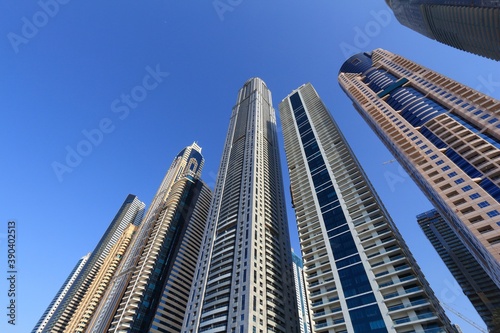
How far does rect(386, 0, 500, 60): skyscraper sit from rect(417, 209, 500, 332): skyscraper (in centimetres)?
7522

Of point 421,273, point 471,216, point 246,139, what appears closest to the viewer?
point 471,216

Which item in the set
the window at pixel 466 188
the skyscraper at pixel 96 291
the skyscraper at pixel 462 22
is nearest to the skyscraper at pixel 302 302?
the skyscraper at pixel 96 291

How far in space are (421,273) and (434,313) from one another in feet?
44.1

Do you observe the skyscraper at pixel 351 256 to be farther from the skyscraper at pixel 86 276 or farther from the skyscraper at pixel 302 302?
the skyscraper at pixel 86 276

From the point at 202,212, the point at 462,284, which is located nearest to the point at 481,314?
the point at 462,284

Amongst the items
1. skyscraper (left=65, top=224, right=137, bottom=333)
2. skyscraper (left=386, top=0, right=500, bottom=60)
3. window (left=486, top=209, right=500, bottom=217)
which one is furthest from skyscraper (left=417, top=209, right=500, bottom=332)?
skyscraper (left=65, top=224, right=137, bottom=333)

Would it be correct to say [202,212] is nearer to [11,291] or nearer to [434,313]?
[11,291]

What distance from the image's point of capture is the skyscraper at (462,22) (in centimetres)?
7912

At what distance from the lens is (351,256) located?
6047cm

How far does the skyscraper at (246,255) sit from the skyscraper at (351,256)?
338 inches

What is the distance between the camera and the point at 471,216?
51656 millimetres

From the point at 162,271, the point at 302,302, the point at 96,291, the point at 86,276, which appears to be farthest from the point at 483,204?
the point at 86,276

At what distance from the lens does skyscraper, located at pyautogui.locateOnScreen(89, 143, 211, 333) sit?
76688 mm

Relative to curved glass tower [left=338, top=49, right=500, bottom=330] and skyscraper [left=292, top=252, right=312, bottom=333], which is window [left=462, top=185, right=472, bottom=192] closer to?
curved glass tower [left=338, top=49, right=500, bottom=330]
